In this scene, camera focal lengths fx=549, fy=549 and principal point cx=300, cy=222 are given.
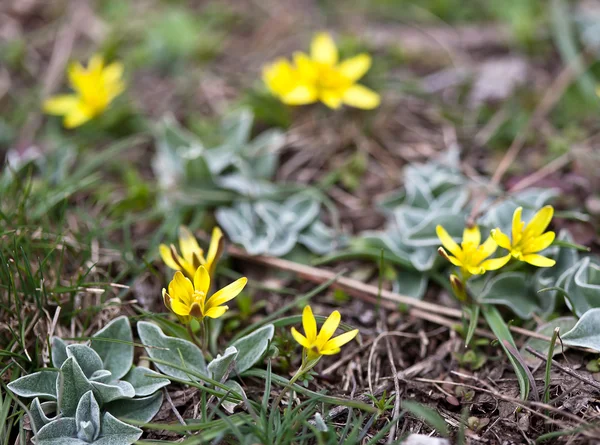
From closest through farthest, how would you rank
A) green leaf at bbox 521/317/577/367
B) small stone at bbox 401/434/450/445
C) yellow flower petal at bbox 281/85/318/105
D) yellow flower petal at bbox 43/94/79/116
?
1. small stone at bbox 401/434/450/445
2. green leaf at bbox 521/317/577/367
3. yellow flower petal at bbox 281/85/318/105
4. yellow flower petal at bbox 43/94/79/116

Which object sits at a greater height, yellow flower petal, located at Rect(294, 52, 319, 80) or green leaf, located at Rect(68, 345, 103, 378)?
yellow flower petal, located at Rect(294, 52, 319, 80)

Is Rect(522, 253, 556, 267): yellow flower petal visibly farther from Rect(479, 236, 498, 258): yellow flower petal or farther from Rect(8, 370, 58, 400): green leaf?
Rect(8, 370, 58, 400): green leaf

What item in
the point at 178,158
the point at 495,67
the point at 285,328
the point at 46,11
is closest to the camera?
the point at 285,328

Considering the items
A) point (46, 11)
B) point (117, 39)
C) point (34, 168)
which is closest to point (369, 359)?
point (34, 168)

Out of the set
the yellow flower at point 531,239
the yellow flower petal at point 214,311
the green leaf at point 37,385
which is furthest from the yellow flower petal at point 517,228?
the green leaf at point 37,385

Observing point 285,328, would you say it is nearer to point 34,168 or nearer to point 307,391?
point 307,391

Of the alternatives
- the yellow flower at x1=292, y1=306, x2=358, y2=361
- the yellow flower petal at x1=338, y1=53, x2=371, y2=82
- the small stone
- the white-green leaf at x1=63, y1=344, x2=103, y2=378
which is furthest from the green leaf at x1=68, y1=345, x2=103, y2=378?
the yellow flower petal at x1=338, y1=53, x2=371, y2=82
